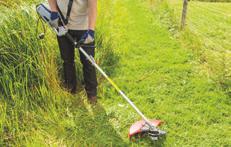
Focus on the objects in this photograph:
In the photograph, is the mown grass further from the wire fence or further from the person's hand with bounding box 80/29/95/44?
the person's hand with bounding box 80/29/95/44

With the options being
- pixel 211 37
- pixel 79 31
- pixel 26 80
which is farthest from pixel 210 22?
pixel 26 80

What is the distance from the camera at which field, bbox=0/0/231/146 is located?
3.77 m

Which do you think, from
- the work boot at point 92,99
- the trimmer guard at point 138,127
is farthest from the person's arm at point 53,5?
the trimmer guard at point 138,127

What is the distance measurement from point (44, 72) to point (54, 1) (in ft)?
2.91

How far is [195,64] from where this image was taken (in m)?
5.40

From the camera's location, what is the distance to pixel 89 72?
164 inches

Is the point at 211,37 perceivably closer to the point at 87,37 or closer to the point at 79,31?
the point at 79,31

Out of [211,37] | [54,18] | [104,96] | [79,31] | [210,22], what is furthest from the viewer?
[210,22]

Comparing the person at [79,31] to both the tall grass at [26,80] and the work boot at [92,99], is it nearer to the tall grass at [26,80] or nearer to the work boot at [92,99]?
the work boot at [92,99]

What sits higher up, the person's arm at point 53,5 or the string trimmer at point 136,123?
the person's arm at point 53,5

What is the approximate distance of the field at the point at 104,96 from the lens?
3770 mm

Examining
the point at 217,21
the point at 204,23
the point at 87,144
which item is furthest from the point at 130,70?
the point at 217,21

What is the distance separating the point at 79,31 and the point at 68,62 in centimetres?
53

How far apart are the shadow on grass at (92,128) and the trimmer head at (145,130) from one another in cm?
16
